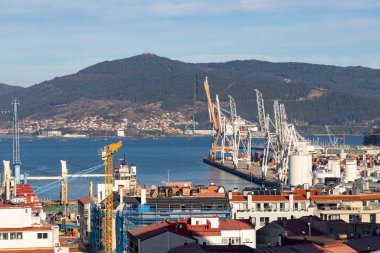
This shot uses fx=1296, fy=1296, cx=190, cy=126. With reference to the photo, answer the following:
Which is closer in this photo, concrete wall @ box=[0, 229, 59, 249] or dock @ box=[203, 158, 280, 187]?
concrete wall @ box=[0, 229, 59, 249]

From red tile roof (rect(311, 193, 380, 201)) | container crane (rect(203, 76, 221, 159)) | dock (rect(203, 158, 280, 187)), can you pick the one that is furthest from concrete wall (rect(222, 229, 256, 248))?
container crane (rect(203, 76, 221, 159))

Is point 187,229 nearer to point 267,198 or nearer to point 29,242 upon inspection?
point 29,242

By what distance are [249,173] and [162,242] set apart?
218 feet

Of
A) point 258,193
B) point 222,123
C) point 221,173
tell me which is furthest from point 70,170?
point 258,193

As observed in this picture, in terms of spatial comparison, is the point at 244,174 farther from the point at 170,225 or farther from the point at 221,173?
the point at 170,225

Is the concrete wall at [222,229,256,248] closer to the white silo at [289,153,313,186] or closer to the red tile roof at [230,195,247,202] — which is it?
the red tile roof at [230,195,247,202]

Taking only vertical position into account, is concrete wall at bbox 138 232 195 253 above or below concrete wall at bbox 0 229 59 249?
below

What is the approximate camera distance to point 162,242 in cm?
2381

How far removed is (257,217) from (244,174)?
5686 cm

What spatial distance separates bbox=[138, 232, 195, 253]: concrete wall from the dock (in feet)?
142

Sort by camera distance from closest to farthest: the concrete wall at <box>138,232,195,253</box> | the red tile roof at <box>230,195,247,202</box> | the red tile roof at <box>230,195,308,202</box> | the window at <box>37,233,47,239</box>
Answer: the window at <box>37,233,47,239</box>, the concrete wall at <box>138,232,195,253</box>, the red tile roof at <box>230,195,308,202</box>, the red tile roof at <box>230,195,247,202</box>

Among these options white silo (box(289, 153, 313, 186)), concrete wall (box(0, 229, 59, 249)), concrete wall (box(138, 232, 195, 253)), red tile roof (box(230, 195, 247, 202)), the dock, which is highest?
concrete wall (box(0, 229, 59, 249))

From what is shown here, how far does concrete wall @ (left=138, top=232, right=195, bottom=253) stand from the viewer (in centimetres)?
2358

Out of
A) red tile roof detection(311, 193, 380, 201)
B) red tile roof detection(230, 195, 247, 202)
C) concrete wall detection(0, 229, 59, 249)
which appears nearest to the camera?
concrete wall detection(0, 229, 59, 249)
